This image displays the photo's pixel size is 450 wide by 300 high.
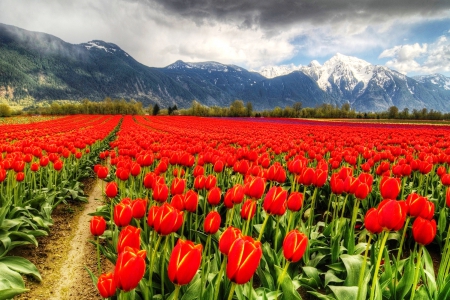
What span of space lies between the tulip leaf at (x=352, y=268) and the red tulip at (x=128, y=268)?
2.17 m

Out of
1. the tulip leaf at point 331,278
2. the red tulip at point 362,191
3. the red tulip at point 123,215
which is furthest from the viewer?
the red tulip at point 362,191

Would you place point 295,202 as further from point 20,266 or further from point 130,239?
point 20,266

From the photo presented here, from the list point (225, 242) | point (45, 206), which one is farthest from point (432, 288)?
point (45, 206)

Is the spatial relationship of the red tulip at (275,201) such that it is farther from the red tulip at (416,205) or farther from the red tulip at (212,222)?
the red tulip at (416,205)

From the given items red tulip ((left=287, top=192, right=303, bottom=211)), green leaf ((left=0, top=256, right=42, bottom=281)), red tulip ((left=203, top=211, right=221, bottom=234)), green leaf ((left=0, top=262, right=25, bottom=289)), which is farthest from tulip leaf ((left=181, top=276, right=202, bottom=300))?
green leaf ((left=0, top=256, right=42, bottom=281))

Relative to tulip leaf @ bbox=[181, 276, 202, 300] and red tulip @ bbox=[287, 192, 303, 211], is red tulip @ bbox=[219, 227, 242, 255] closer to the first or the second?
tulip leaf @ bbox=[181, 276, 202, 300]

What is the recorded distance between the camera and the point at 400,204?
198 cm

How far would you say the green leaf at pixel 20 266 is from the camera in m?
3.49

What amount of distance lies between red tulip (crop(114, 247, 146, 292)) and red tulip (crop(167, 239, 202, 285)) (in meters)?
0.17

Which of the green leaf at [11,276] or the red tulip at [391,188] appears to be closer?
the red tulip at [391,188]

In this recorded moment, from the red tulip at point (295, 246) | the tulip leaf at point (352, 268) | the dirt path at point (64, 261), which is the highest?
the red tulip at point (295, 246)

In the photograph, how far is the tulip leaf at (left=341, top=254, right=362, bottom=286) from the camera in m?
2.83

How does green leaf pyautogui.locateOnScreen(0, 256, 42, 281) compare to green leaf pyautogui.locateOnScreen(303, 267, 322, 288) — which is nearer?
green leaf pyautogui.locateOnScreen(303, 267, 322, 288)

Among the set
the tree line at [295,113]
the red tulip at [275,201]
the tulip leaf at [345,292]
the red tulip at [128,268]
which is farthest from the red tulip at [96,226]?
the tree line at [295,113]
